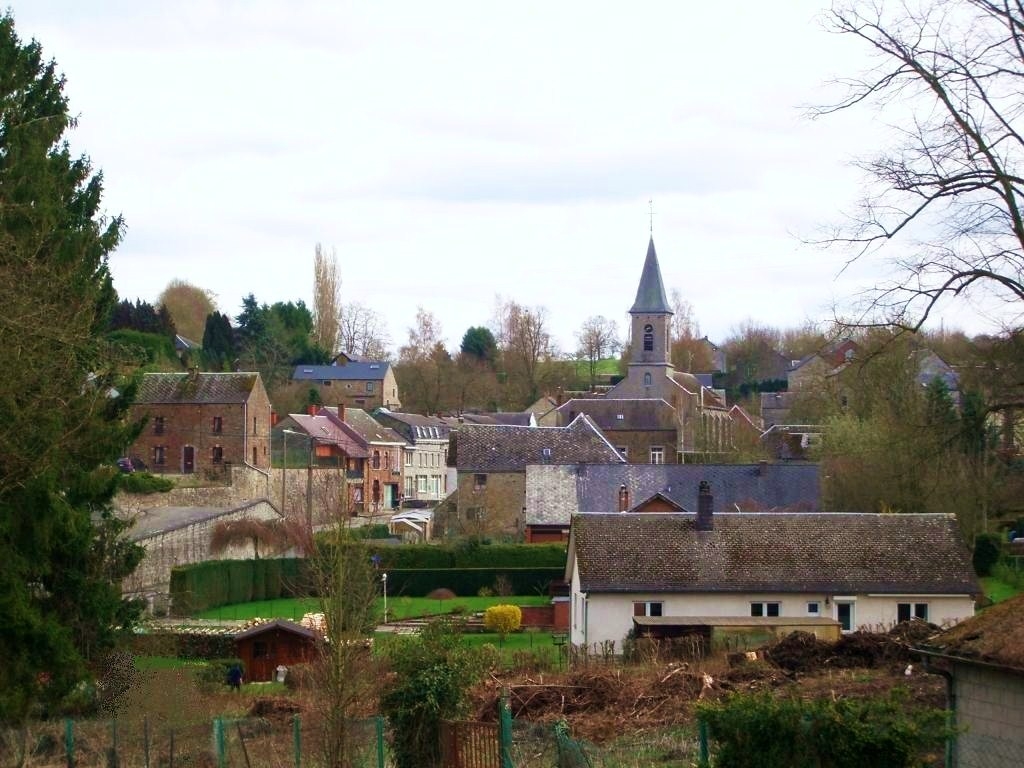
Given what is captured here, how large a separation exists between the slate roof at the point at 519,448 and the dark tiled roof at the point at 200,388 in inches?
409

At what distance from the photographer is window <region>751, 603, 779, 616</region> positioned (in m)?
34.1

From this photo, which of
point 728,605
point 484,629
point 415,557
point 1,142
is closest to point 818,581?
point 728,605

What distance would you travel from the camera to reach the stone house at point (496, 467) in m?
57.7

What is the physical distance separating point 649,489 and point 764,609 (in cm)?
1738

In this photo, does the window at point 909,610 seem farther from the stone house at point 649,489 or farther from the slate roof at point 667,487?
the slate roof at point 667,487

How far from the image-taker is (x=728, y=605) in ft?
111

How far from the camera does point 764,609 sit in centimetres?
3419

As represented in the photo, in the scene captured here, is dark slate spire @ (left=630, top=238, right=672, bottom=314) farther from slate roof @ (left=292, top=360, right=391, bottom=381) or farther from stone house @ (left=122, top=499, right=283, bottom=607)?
stone house @ (left=122, top=499, right=283, bottom=607)

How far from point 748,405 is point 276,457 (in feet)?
169

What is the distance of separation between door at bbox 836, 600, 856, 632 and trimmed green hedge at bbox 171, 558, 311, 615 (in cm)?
1627

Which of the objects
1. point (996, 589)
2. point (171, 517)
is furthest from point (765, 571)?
point (171, 517)

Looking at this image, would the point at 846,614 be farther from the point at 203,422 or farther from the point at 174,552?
the point at 203,422

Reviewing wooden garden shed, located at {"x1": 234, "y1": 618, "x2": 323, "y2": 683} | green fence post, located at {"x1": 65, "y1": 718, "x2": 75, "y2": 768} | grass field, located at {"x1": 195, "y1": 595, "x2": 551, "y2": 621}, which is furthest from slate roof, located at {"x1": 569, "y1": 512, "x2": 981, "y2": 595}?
green fence post, located at {"x1": 65, "y1": 718, "x2": 75, "y2": 768}

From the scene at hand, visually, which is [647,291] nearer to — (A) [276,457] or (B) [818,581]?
(A) [276,457]
